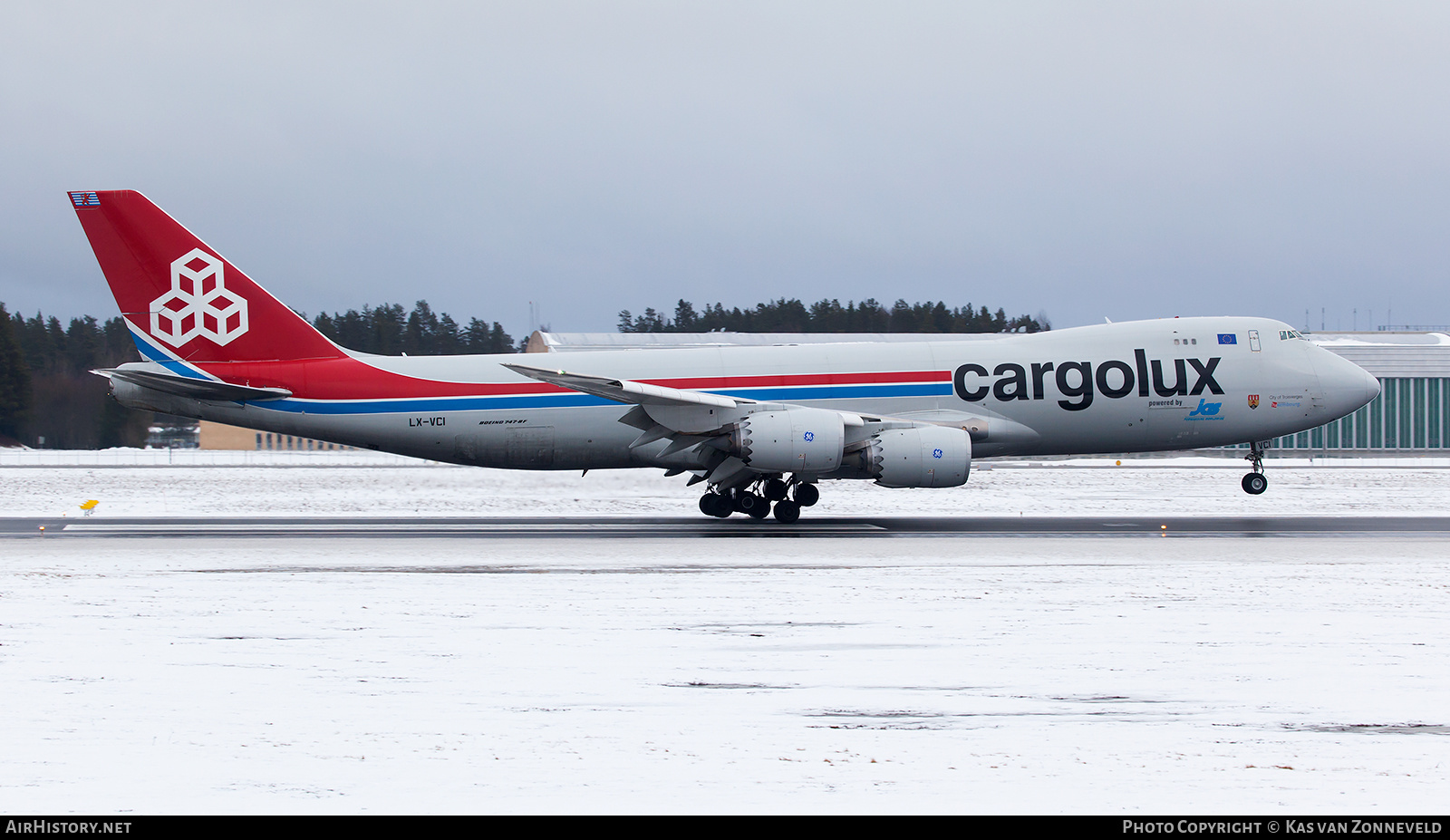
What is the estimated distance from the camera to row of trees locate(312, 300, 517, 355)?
72.9 meters

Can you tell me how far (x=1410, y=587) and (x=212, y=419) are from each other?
71.8ft

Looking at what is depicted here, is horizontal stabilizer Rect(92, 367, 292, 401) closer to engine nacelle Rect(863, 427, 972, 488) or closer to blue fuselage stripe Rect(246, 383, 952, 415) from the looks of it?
blue fuselage stripe Rect(246, 383, 952, 415)

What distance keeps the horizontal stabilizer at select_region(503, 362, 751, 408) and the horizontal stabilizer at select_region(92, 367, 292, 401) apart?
5275 mm

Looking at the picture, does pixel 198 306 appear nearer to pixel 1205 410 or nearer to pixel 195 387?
pixel 195 387

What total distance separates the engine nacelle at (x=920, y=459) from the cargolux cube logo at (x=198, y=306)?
13.7 meters

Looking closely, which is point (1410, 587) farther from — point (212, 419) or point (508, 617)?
point (212, 419)

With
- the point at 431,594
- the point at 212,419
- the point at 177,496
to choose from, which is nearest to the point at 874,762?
→ the point at 431,594

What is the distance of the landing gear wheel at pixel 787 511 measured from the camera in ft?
73.7

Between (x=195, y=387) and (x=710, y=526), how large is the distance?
36.0 feet

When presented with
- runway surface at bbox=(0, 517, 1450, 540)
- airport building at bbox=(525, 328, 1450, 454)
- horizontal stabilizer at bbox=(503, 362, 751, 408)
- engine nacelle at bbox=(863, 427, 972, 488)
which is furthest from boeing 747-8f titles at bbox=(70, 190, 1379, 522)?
airport building at bbox=(525, 328, 1450, 454)

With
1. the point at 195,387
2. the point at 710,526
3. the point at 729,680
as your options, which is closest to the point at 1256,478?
the point at 710,526

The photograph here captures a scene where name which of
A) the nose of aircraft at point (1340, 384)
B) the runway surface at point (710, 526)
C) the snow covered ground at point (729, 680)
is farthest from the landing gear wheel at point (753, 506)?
the nose of aircraft at point (1340, 384)

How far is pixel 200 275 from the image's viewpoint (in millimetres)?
22891

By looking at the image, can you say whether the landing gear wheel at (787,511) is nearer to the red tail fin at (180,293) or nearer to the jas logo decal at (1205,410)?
the jas logo decal at (1205,410)
